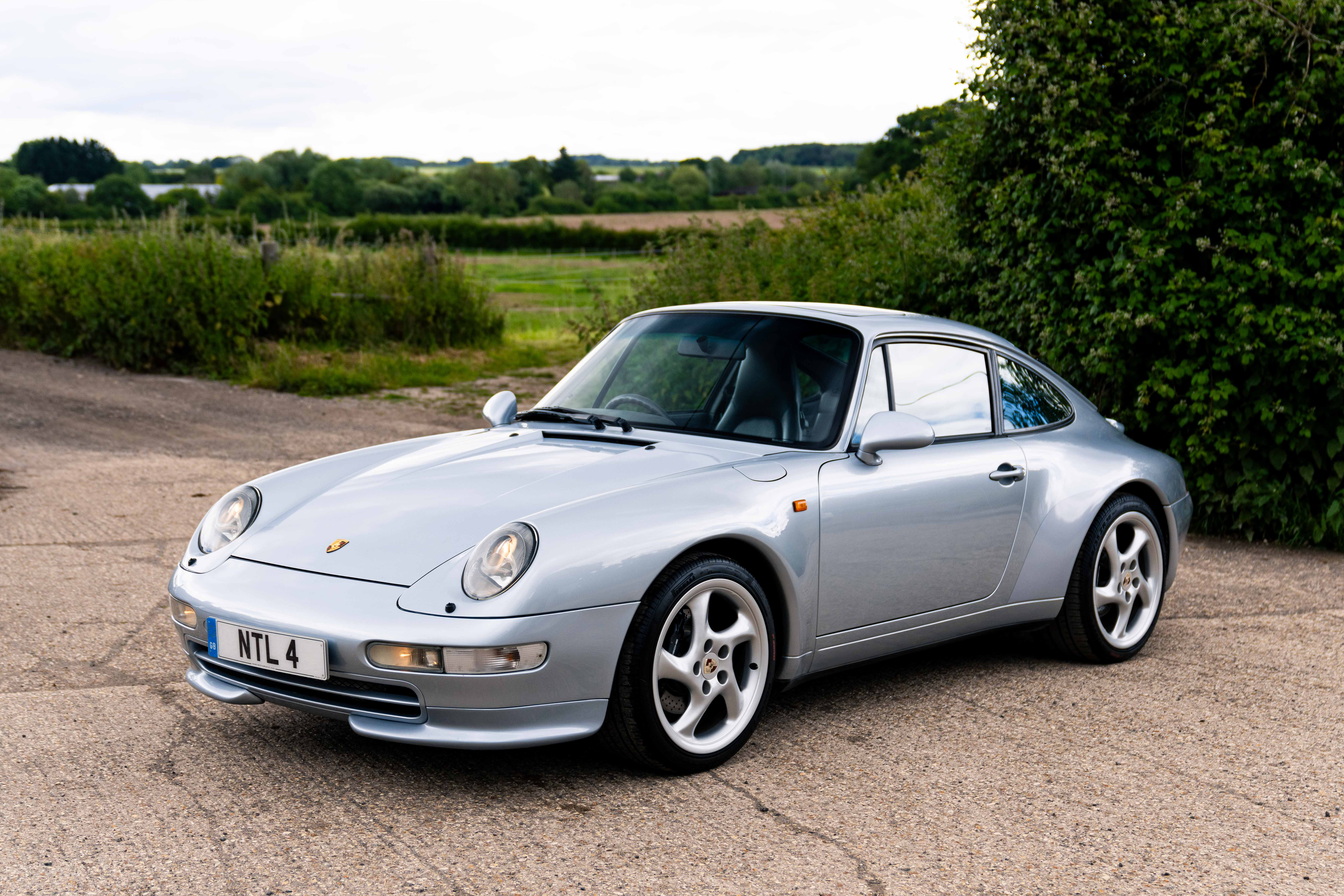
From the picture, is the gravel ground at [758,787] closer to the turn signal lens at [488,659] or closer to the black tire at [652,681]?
the black tire at [652,681]

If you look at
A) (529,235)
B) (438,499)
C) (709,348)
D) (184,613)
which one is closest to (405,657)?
(438,499)

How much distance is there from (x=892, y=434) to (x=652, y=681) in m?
1.24

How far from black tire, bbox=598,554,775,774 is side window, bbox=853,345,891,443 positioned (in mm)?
904

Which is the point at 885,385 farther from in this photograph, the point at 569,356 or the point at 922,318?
the point at 569,356

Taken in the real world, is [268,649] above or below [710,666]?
above

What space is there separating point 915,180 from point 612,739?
9.51 m

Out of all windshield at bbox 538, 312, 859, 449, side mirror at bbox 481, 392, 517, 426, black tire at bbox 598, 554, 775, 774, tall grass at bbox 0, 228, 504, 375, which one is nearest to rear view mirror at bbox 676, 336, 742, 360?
windshield at bbox 538, 312, 859, 449

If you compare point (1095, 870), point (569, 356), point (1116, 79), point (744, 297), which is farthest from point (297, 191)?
point (1095, 870)

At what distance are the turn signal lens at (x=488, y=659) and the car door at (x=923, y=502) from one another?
1136 millimetres

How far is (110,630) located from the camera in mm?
5203

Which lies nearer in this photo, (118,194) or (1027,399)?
(1027,399)

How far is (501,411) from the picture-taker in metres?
4.93

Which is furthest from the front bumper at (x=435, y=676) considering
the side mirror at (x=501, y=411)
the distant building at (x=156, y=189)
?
the distant building at (x=156, y=189)

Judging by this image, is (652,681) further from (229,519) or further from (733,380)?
(229,519)
